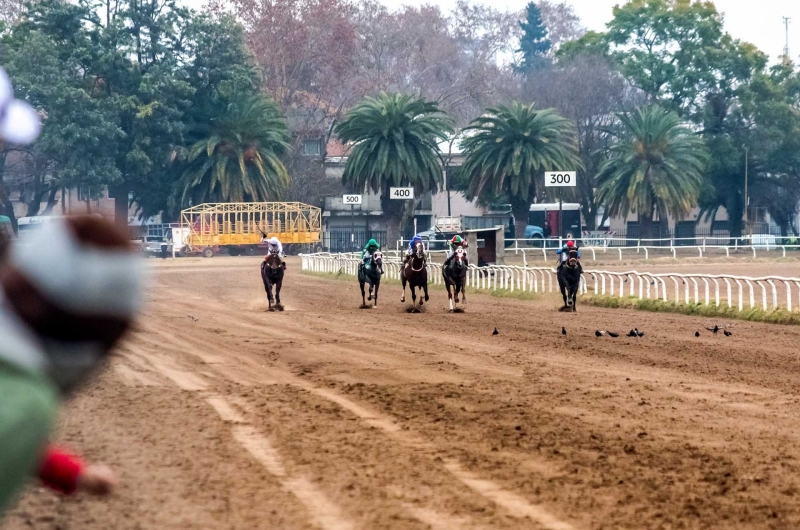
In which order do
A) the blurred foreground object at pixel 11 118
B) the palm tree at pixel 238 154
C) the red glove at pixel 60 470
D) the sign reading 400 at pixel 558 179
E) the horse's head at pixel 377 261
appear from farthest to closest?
the palm tree at pixel 238 154 → the sign reading 400 at pixel 558 179 → the horse's head at pixel 377 261 → the red glove at pixel 60 470 → the blurred foreground object at pixel 11 118

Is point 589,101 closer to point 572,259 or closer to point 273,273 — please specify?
point 572,259

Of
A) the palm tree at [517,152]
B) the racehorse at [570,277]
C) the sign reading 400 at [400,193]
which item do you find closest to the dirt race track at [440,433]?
the racehorse at [570,277]

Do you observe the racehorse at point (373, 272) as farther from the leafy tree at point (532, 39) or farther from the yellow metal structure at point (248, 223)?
the leafy tree at point (532, 39)

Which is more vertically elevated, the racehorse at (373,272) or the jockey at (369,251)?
the jockey at (369,251)

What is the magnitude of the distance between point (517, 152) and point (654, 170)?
318 inches

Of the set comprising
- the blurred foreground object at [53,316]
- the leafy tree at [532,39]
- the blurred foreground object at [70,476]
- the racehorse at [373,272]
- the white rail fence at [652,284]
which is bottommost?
the white rail fence at [652,284]

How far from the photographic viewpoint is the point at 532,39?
10725 centimetres

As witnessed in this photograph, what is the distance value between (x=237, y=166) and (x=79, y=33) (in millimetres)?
17023

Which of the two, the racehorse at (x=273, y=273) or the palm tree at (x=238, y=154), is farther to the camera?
the palm tree at (x=238, y=154)

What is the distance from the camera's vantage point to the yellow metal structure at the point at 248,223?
65.6m

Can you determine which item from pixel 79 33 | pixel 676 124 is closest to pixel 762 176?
pixel 676 124

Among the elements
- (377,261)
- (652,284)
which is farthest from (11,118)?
(652,284)

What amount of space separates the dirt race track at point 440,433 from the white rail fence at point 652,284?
4929 mm

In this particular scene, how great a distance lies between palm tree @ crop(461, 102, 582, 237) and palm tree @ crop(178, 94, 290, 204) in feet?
44.7
